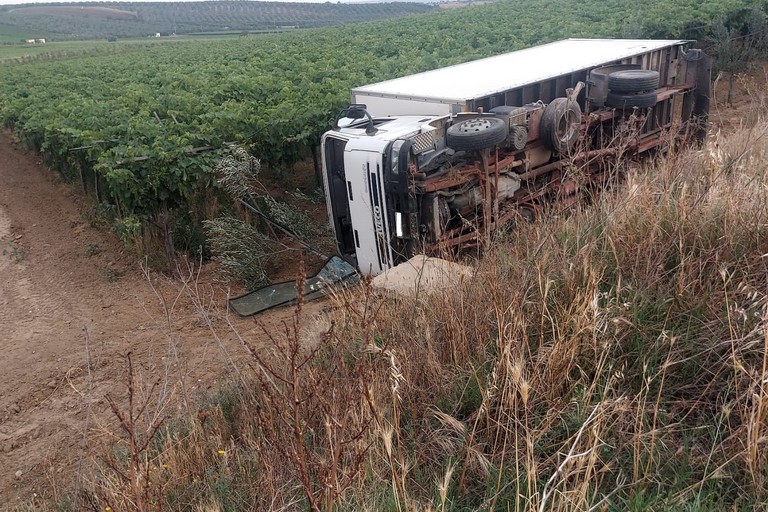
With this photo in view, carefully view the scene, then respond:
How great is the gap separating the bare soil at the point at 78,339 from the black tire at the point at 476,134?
2662 mm

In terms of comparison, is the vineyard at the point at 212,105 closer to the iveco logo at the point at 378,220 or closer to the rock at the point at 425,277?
the iveco logo at the point at 378,220

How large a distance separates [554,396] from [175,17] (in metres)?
99.6

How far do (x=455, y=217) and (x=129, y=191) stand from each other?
5146 mm

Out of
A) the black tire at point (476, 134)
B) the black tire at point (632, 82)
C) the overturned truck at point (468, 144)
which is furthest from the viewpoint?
the black tire at point (632, 82)

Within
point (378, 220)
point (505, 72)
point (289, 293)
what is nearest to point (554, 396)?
point (378, 220)

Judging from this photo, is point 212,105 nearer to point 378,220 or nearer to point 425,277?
point 378,220

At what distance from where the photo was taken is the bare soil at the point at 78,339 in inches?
222

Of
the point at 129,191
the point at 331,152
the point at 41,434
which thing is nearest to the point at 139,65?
the point at 129,191

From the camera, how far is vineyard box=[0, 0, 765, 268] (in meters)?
10.2

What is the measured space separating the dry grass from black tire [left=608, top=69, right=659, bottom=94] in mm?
4951

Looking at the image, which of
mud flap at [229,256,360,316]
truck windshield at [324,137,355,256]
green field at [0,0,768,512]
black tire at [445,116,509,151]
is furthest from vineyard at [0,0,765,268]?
green field at [0,0,768,512]

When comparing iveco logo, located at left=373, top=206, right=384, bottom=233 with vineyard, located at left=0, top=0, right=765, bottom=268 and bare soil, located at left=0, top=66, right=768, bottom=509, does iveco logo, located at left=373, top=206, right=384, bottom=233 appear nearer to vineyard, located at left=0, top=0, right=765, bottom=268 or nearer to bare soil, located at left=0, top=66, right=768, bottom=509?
bare soil, located at left=0, top=66, right=768, bottom=509

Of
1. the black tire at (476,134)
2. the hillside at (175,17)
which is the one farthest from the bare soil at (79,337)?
the hillside at (175,17)

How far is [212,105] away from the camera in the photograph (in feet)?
42.4
